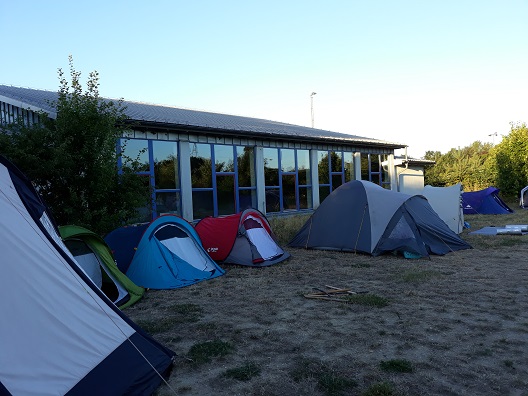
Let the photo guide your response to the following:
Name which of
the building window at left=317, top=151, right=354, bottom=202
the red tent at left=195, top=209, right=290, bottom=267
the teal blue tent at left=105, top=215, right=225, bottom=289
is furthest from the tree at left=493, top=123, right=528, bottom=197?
the teal blue tent at left=105, top=215, right=225, bottom=289

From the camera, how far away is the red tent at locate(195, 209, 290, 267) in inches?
333

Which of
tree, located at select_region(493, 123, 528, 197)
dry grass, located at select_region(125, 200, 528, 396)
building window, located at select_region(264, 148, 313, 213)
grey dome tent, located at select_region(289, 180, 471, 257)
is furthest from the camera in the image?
tree, located at select_region(493, 123, 528, 197)

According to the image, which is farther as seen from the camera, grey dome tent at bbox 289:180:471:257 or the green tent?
grey dome tent at bbox 289:180:471:257

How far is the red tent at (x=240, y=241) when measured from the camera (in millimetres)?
8469

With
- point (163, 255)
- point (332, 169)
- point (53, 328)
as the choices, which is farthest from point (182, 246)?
point (332, 169)

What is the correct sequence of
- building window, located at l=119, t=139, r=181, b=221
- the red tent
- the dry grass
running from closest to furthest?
the dry grass
the red tent
building window, located at l=119, t=139, r=181, b=221

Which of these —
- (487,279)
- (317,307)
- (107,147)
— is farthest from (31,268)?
(487,279)

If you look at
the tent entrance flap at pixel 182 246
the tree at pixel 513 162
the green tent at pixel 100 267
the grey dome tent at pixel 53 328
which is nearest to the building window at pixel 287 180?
the tent entrance flap at pixel 182 246

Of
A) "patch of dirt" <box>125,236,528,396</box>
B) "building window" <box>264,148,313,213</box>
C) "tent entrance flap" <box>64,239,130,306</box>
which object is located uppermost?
"building window" <box>264,148,313,213</box>

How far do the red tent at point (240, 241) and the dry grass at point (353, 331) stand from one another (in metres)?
0.71

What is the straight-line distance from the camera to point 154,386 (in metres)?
3.19

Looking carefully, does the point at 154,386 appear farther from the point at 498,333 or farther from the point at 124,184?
the point at 124,184

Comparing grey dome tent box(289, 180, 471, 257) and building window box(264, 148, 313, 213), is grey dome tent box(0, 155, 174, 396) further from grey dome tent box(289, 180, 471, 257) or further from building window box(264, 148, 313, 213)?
building window box(264, 148, 313, 213)

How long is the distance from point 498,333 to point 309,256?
17.6ft
